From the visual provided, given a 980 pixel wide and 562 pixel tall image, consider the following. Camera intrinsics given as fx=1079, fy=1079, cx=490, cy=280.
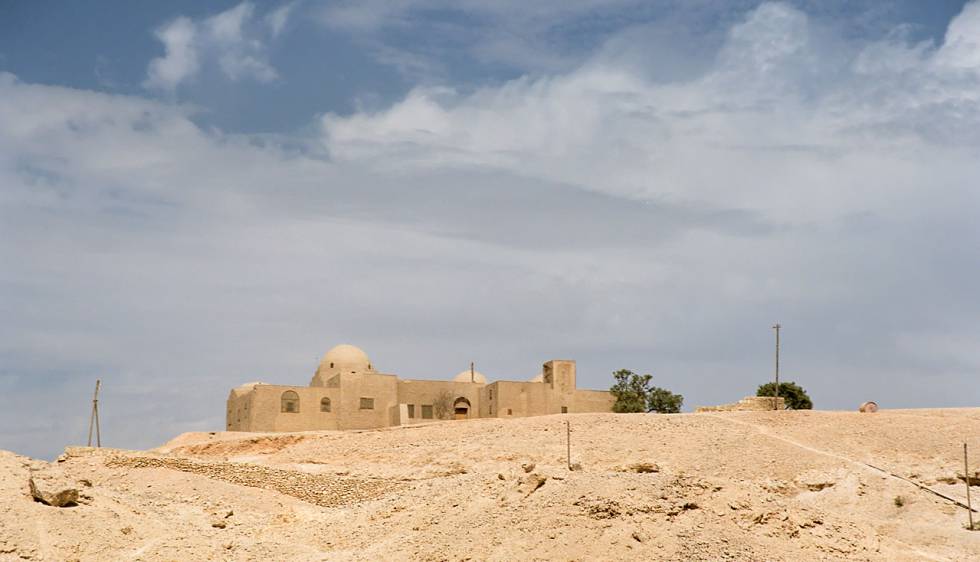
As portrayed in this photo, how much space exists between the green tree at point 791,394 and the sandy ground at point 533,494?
1736 centimetres

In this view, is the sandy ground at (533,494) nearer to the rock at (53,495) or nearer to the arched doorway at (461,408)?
the rock at (53,495)

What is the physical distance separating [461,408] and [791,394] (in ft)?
56.6

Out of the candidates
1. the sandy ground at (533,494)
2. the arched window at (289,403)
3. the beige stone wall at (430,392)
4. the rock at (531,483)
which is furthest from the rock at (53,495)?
the beige stone wall at (430,392)

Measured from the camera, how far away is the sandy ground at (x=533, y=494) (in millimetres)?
17078

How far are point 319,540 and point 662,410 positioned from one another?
2877 centimetres

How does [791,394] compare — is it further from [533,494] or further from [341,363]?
[533,494]

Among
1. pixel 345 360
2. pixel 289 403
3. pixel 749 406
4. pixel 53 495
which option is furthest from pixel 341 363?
pixel 53 495

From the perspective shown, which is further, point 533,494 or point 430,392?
point 430,392

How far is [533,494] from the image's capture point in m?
18.3

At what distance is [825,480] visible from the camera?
27172mm

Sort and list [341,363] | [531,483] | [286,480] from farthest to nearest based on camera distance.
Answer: [341,363], [286,480], [531,483]

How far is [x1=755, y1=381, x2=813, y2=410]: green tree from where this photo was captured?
51531mm

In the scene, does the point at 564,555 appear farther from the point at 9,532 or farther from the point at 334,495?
the point at 334,495

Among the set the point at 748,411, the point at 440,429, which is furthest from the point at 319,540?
the point at 748,411
